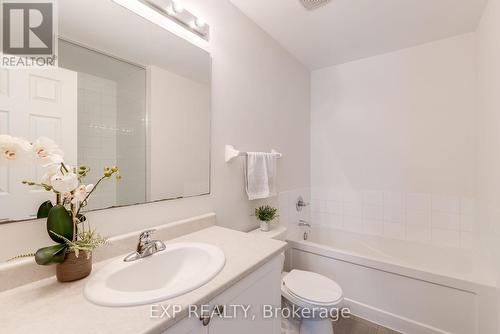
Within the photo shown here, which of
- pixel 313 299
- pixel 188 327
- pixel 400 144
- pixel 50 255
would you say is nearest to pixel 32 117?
pixel 50 255

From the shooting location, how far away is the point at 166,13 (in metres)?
1.18

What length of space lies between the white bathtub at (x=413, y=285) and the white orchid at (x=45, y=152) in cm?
187

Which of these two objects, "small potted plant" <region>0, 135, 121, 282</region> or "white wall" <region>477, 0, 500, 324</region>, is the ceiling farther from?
"small potted plant" <region>0, 135, 121, 282</region>

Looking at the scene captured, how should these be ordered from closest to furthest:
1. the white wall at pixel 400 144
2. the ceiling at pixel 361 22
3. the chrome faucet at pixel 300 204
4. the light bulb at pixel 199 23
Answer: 1. the light bulb at pixel 199 23
2. the ceiling at pixel 361 22
3. the white wall at pixel 400 144
4. the chrome faucet at pixel 300 204

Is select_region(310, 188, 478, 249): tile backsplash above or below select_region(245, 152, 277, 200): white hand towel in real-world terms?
below

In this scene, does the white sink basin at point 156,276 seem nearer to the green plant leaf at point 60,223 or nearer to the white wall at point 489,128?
the green plant leaf at point 60,223

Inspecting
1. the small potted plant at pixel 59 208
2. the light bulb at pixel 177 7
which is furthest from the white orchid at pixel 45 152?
the light bulb at pixel 177 7

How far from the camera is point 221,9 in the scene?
59.3 inches

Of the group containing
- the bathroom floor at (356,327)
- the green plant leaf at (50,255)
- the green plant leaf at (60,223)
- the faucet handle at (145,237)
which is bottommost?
the bathroom floor at (356,327)

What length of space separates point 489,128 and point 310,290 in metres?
1.64

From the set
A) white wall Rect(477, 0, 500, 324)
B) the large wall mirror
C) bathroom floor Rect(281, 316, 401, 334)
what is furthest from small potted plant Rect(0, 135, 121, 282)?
white wall Rect(477, 0, 500, 324)

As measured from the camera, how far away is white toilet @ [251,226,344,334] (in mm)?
1345

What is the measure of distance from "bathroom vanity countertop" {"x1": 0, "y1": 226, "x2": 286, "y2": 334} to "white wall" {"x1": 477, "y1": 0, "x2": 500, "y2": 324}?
5.43 feet

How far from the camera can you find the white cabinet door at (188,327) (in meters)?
0.61
